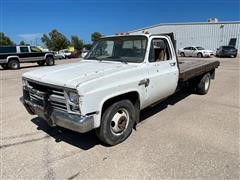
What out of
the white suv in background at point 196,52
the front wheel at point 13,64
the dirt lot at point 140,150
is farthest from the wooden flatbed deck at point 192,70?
the white suv in background at point 196,52

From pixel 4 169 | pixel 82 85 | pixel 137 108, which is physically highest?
pixel 82 85

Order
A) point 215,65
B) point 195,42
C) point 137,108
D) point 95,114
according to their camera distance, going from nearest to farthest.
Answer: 1. point 95,114
2. point 137,108
3. point 215,65
4. point 195,42

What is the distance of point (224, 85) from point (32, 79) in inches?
315

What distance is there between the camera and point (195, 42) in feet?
129

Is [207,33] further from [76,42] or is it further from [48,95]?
[76,42]

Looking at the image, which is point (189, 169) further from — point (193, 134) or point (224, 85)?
point (224, 85)

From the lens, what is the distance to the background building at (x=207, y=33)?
116 ft

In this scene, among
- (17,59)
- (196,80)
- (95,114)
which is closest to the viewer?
(95,114)

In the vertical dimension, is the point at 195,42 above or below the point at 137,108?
above

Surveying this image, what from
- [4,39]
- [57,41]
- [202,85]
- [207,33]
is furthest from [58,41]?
[202,85]

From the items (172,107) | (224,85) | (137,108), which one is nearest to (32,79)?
(137,108)

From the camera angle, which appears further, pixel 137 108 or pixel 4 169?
pixel 137 108

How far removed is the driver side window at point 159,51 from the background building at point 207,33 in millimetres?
32533

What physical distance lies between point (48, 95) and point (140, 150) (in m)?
1.81
